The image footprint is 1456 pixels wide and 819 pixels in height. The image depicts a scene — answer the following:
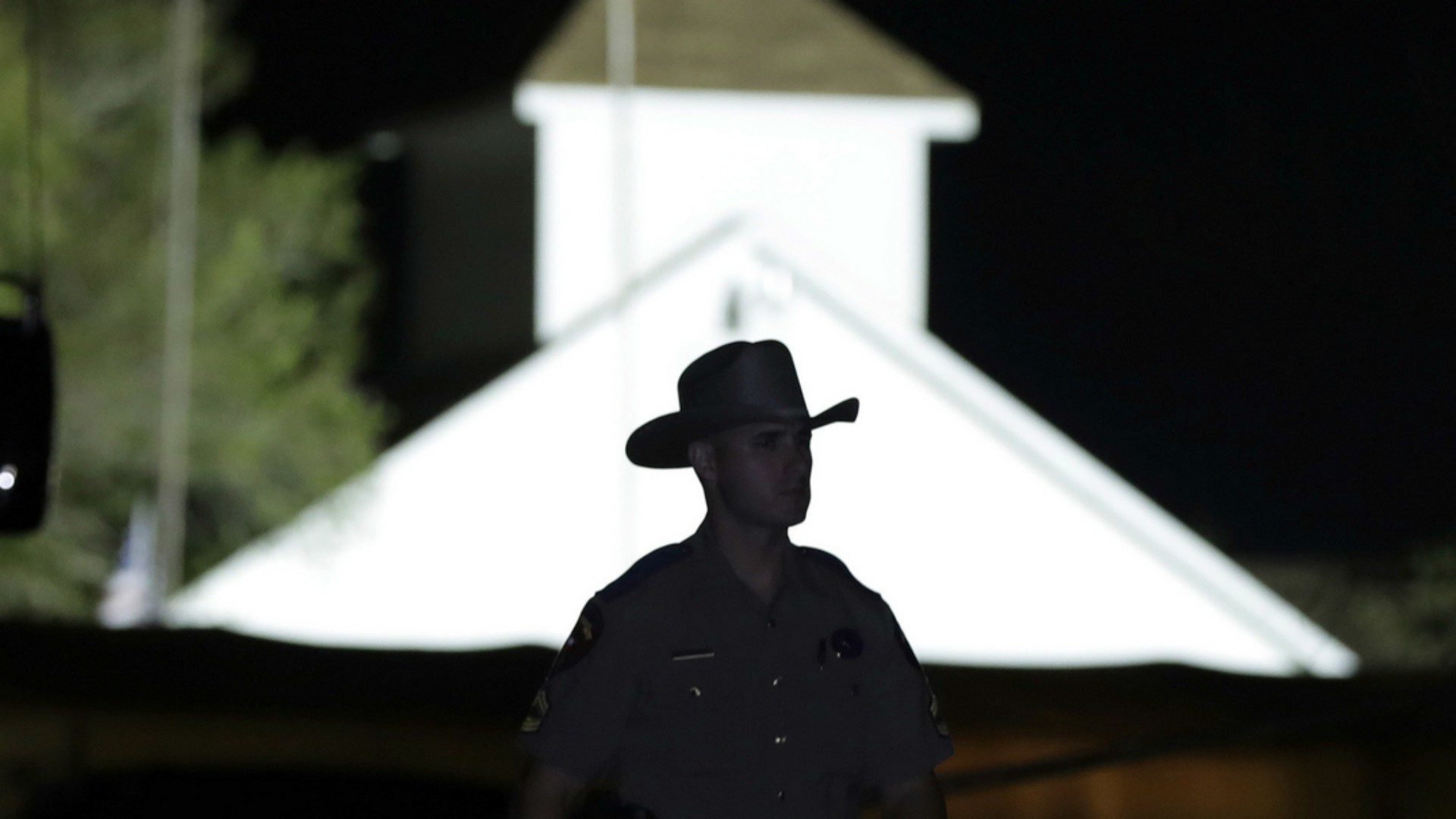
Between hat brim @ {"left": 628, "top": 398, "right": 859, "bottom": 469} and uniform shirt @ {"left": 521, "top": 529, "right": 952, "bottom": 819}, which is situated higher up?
hat brim @ {"left": 628, "top": 398, "right": 859, "bottom": 469}

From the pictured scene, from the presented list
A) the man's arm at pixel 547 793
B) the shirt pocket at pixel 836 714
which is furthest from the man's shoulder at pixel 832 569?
the man's arm at pixel 547 793

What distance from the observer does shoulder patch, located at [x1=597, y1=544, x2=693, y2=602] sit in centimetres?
321

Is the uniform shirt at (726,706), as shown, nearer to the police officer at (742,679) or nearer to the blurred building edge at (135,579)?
the police officer at (742,679)

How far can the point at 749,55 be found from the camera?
28.7 m

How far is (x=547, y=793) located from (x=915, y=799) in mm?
455

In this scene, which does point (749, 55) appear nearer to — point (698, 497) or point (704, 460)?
point (698, 497)

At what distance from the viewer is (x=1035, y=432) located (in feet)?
73.9

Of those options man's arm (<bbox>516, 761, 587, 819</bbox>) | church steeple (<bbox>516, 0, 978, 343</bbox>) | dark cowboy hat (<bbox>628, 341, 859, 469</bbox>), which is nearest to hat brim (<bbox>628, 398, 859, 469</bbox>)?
dark cowboy hat (<bbox>628, 341, 859, 469</bbox>)

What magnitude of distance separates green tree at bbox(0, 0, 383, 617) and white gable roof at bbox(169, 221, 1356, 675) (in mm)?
5411

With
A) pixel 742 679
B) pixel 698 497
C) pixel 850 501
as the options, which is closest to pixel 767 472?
pixel 742 679

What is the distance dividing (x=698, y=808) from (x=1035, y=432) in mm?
19525

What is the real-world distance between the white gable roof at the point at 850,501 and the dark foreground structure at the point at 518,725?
1522 cm

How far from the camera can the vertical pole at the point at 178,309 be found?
95.0 feet

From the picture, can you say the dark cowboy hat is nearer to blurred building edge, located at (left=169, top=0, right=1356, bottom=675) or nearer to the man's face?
the man's face
